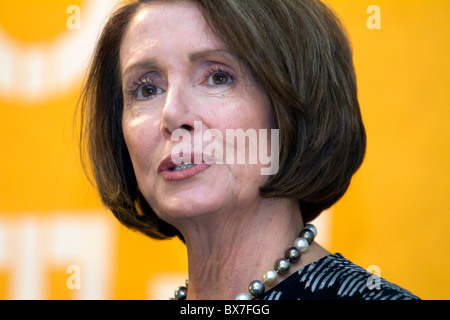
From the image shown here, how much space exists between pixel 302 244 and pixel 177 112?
495 millimetres

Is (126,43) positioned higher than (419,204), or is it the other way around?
(126,43)

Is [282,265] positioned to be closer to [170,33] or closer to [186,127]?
[186,127]

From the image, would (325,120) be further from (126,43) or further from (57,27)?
(57,27)

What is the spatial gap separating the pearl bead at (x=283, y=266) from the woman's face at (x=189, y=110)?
181 millimetres

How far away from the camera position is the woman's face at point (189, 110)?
1.62 metres

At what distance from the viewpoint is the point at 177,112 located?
63.6 inches

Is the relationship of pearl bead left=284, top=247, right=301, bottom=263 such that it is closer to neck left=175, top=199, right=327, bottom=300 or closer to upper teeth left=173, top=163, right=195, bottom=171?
neck left=175, top=199, right=327, bottom=300

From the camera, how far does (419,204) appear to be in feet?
7.79

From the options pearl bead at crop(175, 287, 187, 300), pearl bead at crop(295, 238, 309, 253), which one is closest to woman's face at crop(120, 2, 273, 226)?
pearl bead at crop(295, 238, 309, 253)

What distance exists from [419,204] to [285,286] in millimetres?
962

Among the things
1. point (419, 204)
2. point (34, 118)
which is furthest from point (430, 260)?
point (34, 118)

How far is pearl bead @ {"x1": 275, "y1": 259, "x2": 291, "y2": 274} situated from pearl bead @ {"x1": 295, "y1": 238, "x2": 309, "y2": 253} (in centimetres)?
5

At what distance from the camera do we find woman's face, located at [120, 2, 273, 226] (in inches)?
64.0
